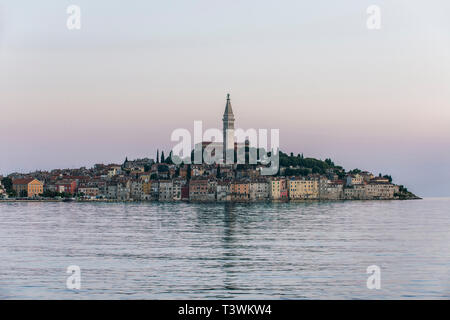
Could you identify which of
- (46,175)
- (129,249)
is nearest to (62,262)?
(129,249)

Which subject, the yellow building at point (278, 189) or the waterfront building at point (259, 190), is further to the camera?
the yellow building at point (278, 189)

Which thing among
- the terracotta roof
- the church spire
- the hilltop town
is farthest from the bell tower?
the terracotta roof

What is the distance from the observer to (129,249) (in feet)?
65.0

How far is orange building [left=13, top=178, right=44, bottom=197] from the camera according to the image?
88.1 meters

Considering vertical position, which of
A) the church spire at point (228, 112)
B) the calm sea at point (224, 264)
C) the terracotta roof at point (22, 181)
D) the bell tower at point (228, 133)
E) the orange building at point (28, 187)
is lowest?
the calm sea at point (224, 264)

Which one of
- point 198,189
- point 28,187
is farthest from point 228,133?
point 28,187

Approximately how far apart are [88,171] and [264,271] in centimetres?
9245

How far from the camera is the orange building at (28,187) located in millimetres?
88050

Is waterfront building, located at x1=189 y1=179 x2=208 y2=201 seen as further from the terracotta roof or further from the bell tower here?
the terracotta roof

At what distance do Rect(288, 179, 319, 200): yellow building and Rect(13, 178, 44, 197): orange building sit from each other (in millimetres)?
30853

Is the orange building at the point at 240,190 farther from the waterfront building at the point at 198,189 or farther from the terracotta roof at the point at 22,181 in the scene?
the terracotta roof at the point at 22,181

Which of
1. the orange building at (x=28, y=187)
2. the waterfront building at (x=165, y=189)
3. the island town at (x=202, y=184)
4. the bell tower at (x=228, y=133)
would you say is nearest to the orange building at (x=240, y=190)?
the island town at (x=202, y=184)

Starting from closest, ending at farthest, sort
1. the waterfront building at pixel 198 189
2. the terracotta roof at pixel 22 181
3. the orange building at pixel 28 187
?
the waterfront building at pixel 198 189
the orange building at pixel 28 187
the terracotta roof at pixel 22 181
